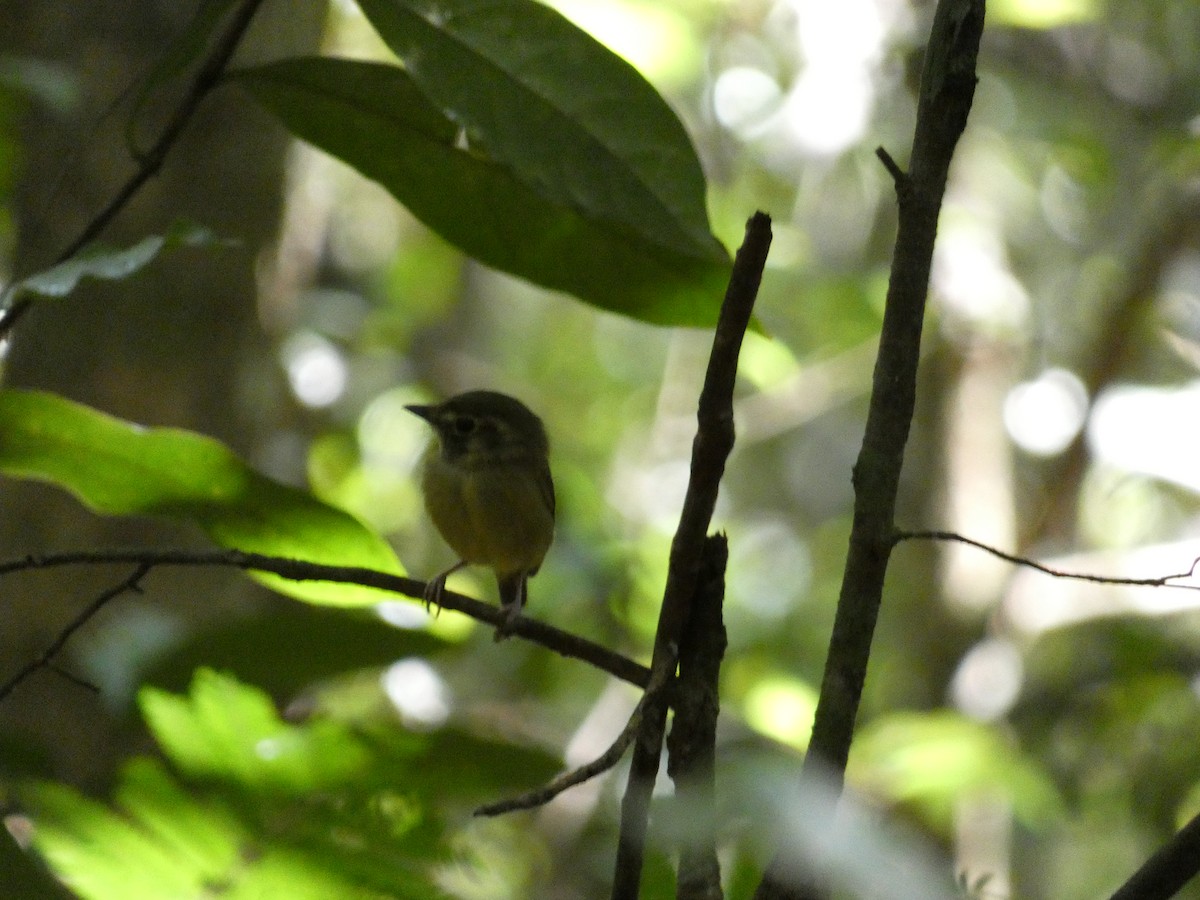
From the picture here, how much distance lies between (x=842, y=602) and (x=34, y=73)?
7.12 feet

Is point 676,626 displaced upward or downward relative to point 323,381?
downward

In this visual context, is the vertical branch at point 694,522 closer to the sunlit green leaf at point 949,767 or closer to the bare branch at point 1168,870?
the bare branch at point 1168,870

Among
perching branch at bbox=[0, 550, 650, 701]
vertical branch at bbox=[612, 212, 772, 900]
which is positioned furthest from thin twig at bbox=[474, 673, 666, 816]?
perching branch at bbox=[0, 550, 650, 701]

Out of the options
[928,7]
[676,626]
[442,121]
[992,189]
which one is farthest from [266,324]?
[992,189]

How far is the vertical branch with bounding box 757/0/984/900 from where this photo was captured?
5.06 ft

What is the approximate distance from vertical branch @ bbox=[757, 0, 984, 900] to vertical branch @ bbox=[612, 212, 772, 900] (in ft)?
0.62

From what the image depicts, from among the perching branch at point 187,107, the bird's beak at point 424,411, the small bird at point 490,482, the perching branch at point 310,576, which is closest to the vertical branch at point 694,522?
the perching branch at point 310,576

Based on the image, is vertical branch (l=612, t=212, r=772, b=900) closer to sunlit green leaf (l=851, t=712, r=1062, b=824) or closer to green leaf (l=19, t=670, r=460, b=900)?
green leaf (l=19, t=670, r=460, b=900)

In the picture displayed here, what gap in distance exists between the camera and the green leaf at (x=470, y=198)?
2238 mm

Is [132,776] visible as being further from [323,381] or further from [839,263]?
[839,263]

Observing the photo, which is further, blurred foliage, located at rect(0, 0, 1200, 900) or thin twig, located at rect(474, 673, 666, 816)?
blurred foliage, located at rect(0, 0, 1200, 900)

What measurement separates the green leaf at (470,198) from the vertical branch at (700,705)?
2.49ft

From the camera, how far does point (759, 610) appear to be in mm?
8805

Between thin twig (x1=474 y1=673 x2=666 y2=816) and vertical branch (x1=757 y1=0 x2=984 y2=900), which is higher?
vertical branch (x1=757 y1=0 x2=984 y2=900)
